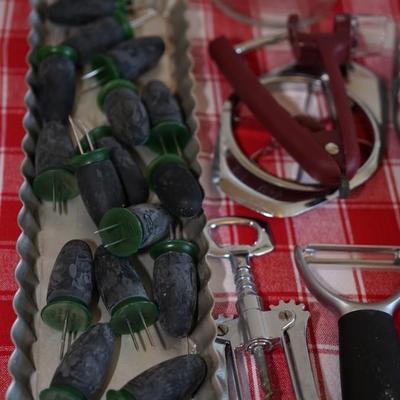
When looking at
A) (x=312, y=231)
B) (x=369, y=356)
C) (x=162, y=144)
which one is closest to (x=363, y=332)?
(x=369, y=356)

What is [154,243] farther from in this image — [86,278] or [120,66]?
[120,66]

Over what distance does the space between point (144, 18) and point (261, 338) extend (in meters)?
0.37

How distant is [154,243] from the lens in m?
0.50

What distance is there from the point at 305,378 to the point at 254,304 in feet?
0.19

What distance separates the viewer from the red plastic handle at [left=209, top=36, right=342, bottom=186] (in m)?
0.54

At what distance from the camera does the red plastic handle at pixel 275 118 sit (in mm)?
536

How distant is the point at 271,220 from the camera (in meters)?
0.55

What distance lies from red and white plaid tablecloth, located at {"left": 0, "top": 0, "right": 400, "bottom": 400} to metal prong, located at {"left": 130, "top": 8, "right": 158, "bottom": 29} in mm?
45

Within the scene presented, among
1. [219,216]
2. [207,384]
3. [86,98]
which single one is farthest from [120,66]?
[207,384]

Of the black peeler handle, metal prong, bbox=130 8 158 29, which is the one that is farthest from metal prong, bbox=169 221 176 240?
metal prong, bbox=130 8 158 29

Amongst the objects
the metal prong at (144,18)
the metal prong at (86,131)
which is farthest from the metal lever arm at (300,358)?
the metal prong at (144,18)

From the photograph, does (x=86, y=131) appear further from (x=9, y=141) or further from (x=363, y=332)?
(x=363, y=332)

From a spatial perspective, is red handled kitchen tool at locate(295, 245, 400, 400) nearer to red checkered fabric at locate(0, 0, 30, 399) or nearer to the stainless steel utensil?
the stainless steel utensil

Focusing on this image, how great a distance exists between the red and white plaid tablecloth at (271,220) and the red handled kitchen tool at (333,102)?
0.11 ft
